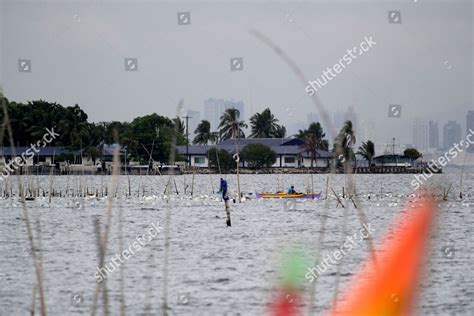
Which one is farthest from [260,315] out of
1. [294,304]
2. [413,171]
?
[413,171]

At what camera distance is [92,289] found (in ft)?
63.7

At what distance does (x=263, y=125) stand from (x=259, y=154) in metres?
33.0

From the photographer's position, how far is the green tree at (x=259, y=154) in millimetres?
153250

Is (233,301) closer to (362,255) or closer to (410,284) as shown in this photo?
(410,284)

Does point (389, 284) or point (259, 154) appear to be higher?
point (259, 154)

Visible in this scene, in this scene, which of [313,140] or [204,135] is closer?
[313,140]

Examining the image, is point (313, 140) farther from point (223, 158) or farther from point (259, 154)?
point (223, 158)

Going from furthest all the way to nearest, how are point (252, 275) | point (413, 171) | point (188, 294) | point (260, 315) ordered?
point (413, 171), point (252, 275), point (188, 294), point (260, 315)

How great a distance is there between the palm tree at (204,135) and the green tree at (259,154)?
109 ft

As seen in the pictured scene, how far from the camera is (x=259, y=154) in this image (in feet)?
501

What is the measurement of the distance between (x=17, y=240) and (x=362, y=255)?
1262cm

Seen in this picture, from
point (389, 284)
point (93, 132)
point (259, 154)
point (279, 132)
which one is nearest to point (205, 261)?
point (389, 284)

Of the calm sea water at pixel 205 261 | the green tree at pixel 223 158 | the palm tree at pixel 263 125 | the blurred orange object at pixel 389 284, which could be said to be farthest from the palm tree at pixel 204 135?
the blurred orange object at pixel 389 284

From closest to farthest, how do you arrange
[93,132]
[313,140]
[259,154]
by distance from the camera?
1. [93,132]
2. [259,154]
3. [313,140]
